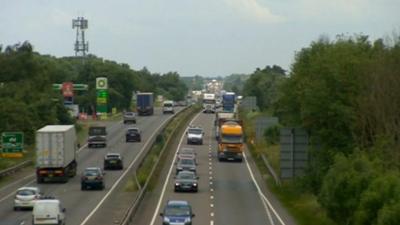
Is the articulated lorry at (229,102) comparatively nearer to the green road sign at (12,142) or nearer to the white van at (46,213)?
the green road sign at (12,142)

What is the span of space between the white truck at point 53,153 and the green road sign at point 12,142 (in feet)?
32.7

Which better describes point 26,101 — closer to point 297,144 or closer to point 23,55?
point 23,55

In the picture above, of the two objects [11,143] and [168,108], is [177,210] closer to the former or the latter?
[11,143]

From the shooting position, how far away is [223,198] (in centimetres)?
6144

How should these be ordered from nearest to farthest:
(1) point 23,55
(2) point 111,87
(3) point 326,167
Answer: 1. (3) point 326,167
2. (1) point 23,55
3. (2) point 111,87

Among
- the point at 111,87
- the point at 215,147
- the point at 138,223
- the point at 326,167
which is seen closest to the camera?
the point at 138,223

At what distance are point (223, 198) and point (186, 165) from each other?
13.9 meters

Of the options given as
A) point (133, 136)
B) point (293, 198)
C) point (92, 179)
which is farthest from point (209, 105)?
point (293, 198)

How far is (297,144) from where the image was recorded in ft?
202

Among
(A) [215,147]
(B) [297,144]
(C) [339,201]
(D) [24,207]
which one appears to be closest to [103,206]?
(D) [24,207]

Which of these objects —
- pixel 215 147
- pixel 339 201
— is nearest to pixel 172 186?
pixel 339 201

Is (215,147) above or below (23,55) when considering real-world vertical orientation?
below

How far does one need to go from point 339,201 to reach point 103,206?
17.3 metres

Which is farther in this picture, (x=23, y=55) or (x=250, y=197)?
(x=23, y=55)
